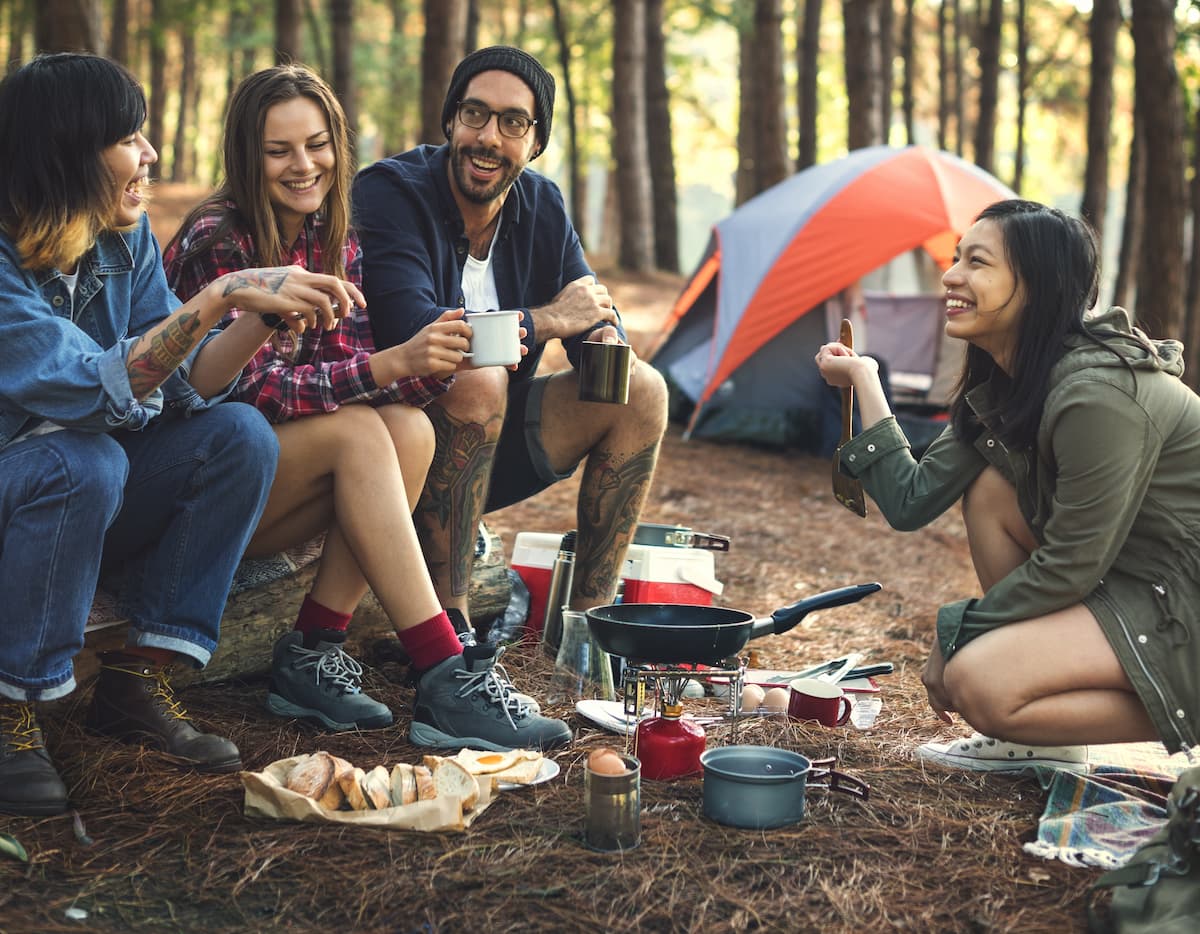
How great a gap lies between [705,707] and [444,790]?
100 centimetres

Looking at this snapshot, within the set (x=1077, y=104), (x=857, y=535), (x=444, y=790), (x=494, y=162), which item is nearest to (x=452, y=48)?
(x=857, y=535)

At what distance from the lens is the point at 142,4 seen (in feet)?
65.4

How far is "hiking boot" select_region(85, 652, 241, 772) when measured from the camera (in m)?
2.55

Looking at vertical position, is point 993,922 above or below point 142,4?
below

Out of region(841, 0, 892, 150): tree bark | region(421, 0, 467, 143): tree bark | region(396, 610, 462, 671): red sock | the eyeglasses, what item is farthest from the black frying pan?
region(841, 0, 892, 150): tree bark

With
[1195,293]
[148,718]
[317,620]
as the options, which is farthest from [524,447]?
[1195,293]

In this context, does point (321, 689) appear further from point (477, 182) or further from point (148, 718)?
point (477, 182)

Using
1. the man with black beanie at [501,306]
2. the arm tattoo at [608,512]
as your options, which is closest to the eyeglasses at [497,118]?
the man with black beanie at [501,306]

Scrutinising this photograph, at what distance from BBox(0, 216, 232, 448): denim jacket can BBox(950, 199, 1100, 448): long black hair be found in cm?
173

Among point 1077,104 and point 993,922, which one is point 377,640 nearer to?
point 993,922

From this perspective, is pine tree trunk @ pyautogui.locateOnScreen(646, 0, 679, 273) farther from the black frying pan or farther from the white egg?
the black frying pan

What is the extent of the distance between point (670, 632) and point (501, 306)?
134 cm

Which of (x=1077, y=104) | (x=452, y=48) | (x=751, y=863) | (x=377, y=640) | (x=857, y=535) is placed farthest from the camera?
(x=1077, y=104)

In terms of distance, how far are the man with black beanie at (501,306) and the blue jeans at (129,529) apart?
0.68 m
